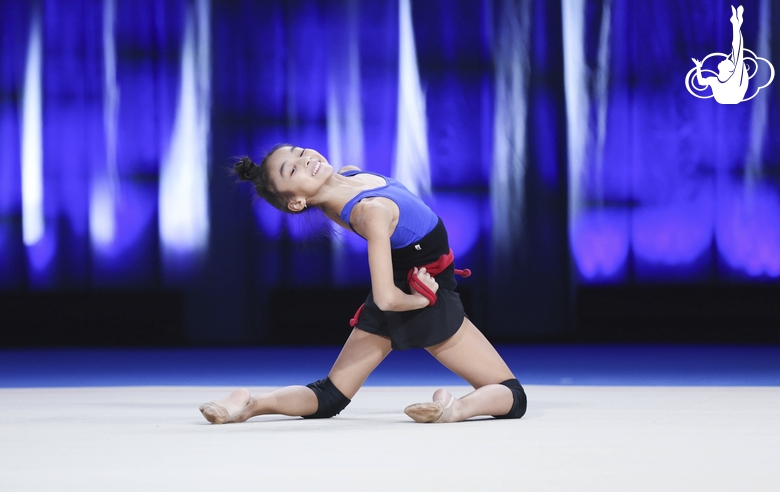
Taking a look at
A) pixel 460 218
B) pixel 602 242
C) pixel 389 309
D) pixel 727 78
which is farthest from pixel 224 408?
pixel 727 78

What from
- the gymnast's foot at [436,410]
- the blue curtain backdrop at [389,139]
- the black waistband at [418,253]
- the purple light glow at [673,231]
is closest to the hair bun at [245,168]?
the black waistband at [418,253]

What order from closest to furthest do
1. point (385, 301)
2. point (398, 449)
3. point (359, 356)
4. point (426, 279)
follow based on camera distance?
1. point (398, 449)
2. point (385, 301)
3. point (426, 279)
4. point (359, 356)

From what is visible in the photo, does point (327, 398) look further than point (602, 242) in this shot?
No

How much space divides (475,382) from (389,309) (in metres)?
0.35

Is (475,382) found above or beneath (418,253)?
beneath

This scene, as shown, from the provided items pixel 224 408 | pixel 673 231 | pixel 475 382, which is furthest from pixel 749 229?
pixel 224 408

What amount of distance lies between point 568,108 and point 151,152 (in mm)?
2476

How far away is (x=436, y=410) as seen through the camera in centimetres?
224

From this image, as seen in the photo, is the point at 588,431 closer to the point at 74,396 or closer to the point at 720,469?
the point at 720,469

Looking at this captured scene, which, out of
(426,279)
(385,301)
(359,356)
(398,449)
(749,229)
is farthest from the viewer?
(749,229)

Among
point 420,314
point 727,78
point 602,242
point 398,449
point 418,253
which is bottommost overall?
point 602,242

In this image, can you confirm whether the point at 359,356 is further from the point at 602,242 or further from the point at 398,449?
the point at 602,242

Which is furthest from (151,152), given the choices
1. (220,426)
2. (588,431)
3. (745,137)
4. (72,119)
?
(588,431)

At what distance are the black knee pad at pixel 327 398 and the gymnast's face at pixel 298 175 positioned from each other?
432mm
